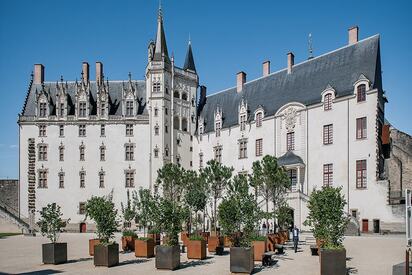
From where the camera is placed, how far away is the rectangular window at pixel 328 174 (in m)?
33.9

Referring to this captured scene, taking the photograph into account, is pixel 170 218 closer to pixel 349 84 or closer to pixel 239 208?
pixel 239 208

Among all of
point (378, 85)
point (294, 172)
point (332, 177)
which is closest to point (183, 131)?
point (294, 172)

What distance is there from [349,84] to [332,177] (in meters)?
7.86

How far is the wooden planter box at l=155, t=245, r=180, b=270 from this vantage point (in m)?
14.6

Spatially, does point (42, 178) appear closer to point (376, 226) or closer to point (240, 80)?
point (240, 80)

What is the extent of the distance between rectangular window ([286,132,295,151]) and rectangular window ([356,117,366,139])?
6375 millimetres

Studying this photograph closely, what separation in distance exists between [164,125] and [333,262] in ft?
106

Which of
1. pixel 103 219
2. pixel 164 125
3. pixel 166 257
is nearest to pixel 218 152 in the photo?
pixel 164 125

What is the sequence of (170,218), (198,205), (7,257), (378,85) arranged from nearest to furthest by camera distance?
(170,218) < (7,257) < (198,205) < (378,85)

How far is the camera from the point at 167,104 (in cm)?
4428

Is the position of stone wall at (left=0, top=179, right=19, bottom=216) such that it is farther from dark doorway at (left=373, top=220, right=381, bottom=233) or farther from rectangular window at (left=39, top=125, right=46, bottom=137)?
dark doorway at (left=373, top=220, right=381, bottom=233)

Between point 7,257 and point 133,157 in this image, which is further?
point 133,157

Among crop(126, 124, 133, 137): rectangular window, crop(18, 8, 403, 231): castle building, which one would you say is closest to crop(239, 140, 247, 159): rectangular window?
crop(18, 8, 403, 231): castle building

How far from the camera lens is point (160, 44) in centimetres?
4541
